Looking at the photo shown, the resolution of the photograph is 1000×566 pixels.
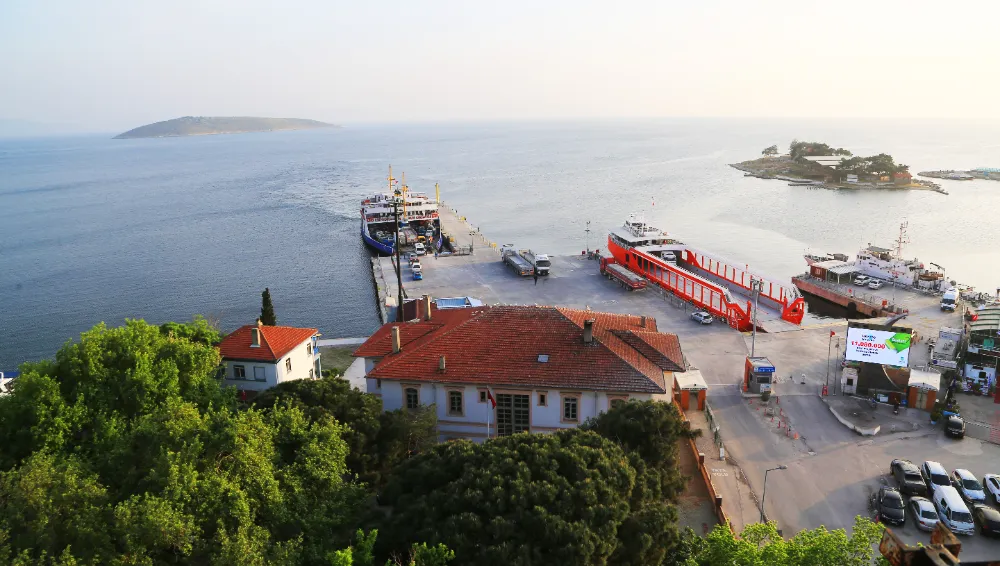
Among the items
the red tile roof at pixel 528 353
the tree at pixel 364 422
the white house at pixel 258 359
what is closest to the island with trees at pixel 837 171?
the red tile roof at pixel 528 353

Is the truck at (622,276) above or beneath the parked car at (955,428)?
above

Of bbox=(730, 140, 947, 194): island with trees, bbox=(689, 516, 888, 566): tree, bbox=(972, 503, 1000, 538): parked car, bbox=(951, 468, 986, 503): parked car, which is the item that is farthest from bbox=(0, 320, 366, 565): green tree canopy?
bbox=(730, 140, 947, 194): island with trees

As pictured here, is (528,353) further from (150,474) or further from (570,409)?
(150,474)

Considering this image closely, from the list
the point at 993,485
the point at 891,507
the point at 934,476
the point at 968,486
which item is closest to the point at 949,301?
the point at 993,485

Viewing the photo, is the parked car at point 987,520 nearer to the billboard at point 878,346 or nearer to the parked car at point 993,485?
the parked car at point 993,485

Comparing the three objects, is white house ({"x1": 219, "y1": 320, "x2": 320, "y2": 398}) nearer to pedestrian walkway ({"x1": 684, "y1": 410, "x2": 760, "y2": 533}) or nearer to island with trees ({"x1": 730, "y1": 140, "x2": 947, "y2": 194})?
pedestrian walkway ({"x1": 684, "y1": 410, "x2": 760, "y2": 533})
